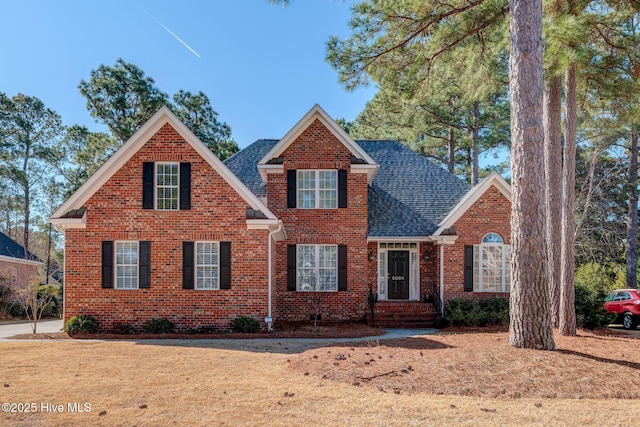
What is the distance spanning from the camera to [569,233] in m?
12.2

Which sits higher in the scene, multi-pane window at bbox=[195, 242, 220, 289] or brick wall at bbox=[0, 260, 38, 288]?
multi-pane window at bbox=[195, 242, 220, 289]

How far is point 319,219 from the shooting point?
1642 cm

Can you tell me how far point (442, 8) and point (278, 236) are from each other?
8347 millimetres

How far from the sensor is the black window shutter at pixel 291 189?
16.4m

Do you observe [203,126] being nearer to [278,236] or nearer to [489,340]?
[278,236]

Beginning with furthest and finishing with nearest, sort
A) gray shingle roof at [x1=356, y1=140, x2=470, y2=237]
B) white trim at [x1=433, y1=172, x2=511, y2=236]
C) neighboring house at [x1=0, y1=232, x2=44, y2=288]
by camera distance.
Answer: neighboring house at [x1=0, y1=232, x2=44, y2=288], gray shingle roof at [x1=356, y1=140, x2=470, y2=237], white trim at [x1=433, y1=172, x2=511, y2=236]

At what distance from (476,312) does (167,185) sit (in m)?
10.5

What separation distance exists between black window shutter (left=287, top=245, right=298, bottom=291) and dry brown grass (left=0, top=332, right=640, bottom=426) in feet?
20.5

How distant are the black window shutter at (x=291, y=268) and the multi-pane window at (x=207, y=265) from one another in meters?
3.20

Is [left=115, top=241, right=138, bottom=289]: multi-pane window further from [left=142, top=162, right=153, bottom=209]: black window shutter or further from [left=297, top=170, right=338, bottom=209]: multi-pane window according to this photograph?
[left=297, top=170, right=338, bottom=209]: multi-pane window

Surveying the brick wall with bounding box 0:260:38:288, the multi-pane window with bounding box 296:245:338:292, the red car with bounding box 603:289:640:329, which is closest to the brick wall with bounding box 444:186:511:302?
the multi-pane window with bounding box 296:245:338:292

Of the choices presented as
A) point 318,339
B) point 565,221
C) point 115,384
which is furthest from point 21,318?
point 565,221

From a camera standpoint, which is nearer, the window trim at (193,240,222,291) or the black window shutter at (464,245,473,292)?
the window trim at (193,240,222,291)

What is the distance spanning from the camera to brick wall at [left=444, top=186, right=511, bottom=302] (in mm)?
15930
